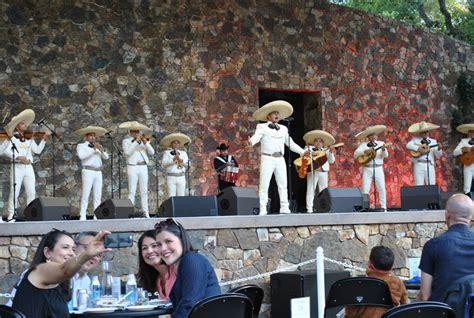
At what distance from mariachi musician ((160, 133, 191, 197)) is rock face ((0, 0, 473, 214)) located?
3.36 ft

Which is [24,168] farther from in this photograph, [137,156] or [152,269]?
[152,269]

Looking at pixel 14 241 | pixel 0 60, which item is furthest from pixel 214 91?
pixel 14 241

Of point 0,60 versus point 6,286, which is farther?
point 0,60

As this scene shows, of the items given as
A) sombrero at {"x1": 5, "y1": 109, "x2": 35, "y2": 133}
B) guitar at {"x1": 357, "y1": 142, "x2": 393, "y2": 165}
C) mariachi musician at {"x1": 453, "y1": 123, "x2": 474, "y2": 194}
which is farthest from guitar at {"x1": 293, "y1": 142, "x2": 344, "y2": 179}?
sombrero at {"x1": 5, "y1": 109, "x2": 35, "y2": 133}

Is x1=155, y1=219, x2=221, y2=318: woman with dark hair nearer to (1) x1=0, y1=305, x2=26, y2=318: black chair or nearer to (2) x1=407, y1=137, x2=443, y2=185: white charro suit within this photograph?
(1) x1=0, y1=305, x2=26, y2=318: black chair

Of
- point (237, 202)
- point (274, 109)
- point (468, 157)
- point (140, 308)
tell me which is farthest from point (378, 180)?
point (140, 308)

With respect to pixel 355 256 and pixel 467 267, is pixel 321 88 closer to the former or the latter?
pixel 355 256

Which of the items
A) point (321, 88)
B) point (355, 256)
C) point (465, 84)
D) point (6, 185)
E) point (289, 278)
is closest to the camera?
point (289, 278)

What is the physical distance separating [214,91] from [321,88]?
228 cm

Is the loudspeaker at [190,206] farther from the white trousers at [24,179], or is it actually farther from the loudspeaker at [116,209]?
the white trousers at [24,179]

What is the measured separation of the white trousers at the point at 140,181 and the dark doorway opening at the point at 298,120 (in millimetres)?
3592

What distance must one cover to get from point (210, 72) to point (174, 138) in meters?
2.00

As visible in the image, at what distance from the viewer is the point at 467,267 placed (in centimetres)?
453

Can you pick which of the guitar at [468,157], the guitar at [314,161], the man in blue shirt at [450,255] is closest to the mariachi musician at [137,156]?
the guitar at [314,161]
